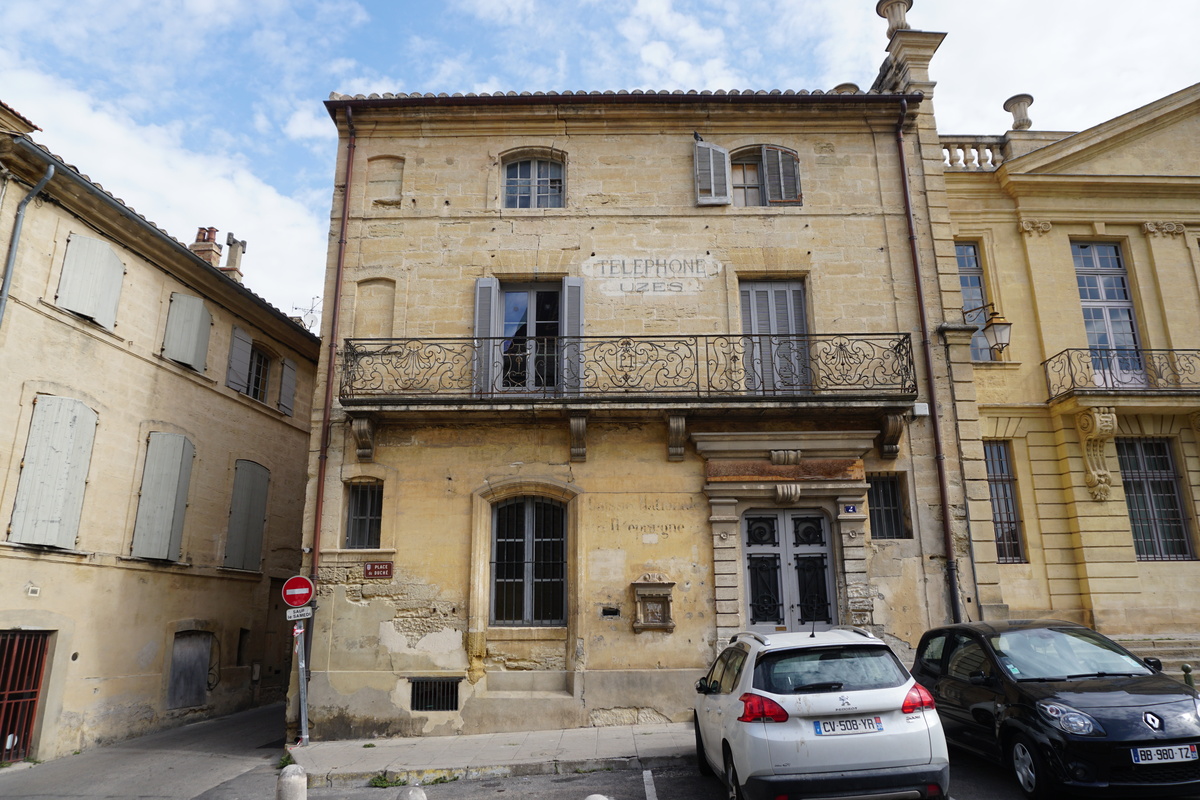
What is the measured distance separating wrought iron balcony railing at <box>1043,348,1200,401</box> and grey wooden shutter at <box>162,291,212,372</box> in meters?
15.6

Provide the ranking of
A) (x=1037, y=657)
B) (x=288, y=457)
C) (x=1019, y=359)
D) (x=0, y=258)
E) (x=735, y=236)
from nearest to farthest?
1. (x=1037, y=657)
2. (x=0, y=258)
3. (x=735, y=236)
4. (x=1019, y=359)
5. (x=288, y=457)

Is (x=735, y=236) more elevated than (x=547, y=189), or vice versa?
(x=547, y=189)

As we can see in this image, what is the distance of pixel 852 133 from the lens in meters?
13.0

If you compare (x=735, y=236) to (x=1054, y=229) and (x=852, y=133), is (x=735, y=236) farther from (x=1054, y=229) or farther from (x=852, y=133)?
(x=1054, y=229)

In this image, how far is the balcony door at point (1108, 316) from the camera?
14633mm

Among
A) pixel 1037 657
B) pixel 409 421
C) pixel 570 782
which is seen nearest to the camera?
pixel 1037 657

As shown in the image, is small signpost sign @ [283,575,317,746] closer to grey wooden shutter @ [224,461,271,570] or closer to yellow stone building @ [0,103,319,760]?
yellow stone building @ [0,103,319,760]

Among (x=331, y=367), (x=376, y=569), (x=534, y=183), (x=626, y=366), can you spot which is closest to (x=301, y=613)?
(x=376, y=569)

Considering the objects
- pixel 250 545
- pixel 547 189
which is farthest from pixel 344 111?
pixel 250 545

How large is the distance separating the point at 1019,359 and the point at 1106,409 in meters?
1.68

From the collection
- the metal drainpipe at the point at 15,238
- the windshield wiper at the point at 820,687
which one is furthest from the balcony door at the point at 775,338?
the metal drainpipe at the point at 15,238

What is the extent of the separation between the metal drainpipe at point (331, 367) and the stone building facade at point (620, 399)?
0.17 feet

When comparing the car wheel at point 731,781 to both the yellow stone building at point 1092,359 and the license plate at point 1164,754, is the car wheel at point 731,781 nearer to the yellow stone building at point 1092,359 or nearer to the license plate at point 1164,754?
the license plate at point 1164,754

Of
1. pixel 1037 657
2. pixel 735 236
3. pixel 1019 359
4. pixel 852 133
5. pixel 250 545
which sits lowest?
pixel 1037 657
